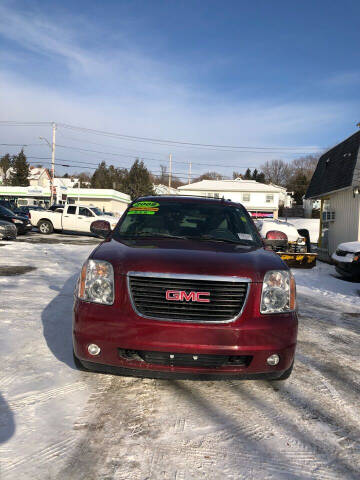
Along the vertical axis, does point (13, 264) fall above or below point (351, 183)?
below

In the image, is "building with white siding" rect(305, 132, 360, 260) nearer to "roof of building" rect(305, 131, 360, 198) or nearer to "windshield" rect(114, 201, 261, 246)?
"roof of building" rect(305, 131, 360, 198)

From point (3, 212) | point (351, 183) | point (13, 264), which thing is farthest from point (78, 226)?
point (351, 183)

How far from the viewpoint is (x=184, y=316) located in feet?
8.88

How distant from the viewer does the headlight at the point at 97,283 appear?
283 centimetres

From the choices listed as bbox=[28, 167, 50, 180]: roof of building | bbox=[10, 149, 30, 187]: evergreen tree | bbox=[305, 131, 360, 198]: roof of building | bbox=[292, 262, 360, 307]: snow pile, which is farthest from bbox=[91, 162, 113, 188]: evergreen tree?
bbox=[292, 262, 360, 307]: snow pile

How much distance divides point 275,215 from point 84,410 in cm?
5331

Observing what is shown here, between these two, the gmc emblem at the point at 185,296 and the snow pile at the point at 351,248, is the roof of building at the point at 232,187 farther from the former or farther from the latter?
the gmc emblem at the point at 185,296

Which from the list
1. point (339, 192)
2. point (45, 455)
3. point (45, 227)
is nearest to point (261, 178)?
point (45, 227)

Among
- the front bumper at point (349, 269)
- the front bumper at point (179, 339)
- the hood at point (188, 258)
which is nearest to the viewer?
the front bumper at point (179, 339)

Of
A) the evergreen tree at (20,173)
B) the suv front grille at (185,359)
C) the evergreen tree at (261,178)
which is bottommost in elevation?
the suv front grille at (185,359)

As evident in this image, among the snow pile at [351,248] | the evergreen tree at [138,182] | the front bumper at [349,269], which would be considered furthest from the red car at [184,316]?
the evergreen tree at [138,182]

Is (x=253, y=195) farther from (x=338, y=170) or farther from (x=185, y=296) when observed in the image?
(x=185, y=296)

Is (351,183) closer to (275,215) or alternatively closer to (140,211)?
(140,211)

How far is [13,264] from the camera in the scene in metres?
9.38
